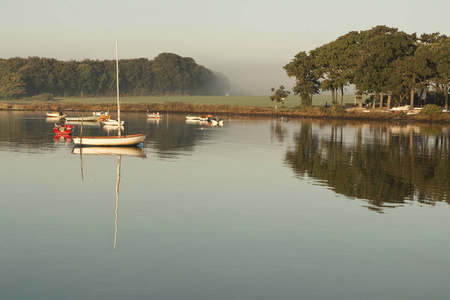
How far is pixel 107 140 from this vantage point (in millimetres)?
63844

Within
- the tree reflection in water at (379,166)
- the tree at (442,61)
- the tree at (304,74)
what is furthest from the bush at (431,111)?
the tree reflection in water at (379,166)

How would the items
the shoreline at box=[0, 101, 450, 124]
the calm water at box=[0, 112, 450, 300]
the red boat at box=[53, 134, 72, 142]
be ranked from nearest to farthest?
1. the calm water at box=[0, 112, 450, 300]
2. the red boat at box=[53, 134, 72, 142]
3. the shoreline at box=[0, 101, 450, 124]

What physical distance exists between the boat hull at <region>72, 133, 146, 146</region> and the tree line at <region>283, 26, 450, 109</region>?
81981 mm

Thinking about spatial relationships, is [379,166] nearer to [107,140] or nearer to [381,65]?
[107,140]

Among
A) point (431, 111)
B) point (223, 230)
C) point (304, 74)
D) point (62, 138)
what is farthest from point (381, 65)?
point (223, 230)

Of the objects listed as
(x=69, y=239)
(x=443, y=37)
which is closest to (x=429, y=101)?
(x=443, y=37)

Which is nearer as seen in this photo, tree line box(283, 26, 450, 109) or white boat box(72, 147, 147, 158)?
white boat box(72, 147, 147, 158)

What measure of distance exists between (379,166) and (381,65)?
9028 centimetres

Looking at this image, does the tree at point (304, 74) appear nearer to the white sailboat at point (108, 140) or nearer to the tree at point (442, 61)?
the tree at point (442, 61)

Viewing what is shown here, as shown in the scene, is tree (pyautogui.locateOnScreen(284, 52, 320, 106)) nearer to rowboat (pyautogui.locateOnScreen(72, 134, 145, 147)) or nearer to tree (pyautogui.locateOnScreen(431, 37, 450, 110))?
tree (pyautogui.locateOnScreen(431, 37, 450, 110))

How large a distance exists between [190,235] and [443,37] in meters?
133

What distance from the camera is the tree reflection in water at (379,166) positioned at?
36031mm

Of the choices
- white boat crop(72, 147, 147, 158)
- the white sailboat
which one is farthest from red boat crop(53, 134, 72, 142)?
the white sailboat

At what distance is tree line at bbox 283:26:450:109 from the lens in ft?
416
